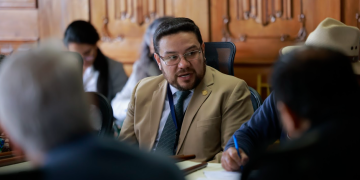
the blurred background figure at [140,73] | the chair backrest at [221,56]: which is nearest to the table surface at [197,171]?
the chair backrest at [221,56]

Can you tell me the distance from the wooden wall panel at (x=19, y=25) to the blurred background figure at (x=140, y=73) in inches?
58.1

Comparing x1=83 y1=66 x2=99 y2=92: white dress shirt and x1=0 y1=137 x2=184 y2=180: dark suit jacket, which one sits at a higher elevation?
x1=0 y1=137 x2=184 y2=180: dark suit jacket

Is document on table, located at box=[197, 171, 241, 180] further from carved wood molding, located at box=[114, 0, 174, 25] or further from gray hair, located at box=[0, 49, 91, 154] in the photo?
carved wood molding, located at box=[114, 0, 174, 25]

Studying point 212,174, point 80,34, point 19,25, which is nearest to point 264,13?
point 80,34

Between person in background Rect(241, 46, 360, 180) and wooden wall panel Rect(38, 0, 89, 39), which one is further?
wooden wall panel Rect(38, 0, 89, 39)

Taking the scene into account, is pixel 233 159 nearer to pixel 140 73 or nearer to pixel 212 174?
pixel 212 174

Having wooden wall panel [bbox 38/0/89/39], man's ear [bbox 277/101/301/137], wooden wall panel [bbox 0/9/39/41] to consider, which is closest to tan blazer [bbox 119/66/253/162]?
man's ear [bbox 277/101/301/137]

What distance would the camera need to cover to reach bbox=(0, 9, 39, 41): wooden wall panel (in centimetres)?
445

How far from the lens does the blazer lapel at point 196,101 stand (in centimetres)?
214

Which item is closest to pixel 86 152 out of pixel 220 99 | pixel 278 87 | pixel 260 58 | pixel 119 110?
pixel 278 87

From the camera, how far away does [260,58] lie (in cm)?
401

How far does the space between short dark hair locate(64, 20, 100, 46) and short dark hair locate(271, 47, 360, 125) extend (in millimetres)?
2862

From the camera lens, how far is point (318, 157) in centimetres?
93

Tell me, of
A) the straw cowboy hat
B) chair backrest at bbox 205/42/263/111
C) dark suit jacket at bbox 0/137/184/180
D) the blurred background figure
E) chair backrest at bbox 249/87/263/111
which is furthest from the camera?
the blurred background figure
